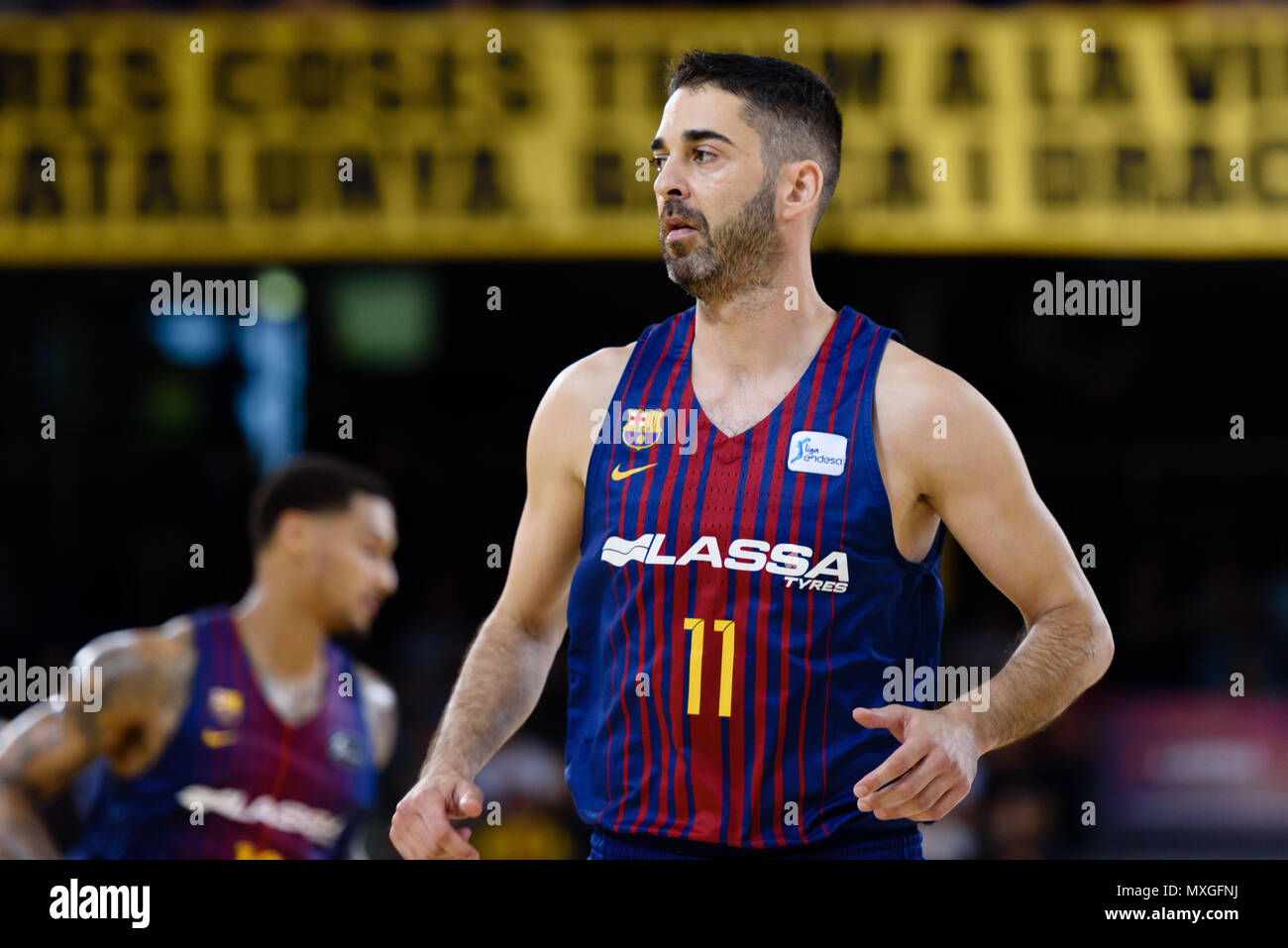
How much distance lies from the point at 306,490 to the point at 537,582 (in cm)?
307

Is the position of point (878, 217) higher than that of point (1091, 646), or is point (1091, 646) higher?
point (878, 217)

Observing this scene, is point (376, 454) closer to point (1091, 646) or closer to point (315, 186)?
point (315, 186)

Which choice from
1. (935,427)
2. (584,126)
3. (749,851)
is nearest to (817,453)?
(935,427)

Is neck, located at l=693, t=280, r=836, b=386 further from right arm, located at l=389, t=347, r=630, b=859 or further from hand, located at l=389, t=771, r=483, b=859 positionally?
hand, located at l=389, t=771, r=483, b=859

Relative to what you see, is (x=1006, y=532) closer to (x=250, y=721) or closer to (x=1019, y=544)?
(x=1019, y=544)

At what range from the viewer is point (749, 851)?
9.95ft

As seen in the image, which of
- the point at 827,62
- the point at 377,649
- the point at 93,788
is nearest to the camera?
the point at 93,788

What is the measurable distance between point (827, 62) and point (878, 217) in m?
0.78

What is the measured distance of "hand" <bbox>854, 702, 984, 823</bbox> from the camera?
2707 mm

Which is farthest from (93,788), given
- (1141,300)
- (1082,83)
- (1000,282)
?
(1141,300)

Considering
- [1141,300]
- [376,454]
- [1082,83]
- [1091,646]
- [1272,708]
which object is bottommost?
[1272,708]

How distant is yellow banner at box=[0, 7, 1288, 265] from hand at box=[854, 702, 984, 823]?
4998 millimetres

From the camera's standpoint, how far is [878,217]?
7562mm

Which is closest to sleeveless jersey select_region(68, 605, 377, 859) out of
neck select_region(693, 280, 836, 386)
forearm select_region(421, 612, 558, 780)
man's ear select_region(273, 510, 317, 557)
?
man's ear select_region(273, 510, 317, 557)
